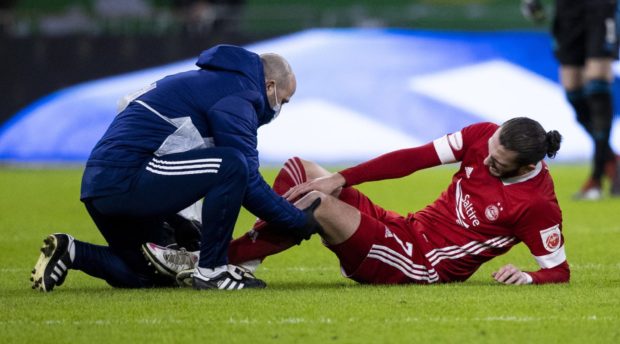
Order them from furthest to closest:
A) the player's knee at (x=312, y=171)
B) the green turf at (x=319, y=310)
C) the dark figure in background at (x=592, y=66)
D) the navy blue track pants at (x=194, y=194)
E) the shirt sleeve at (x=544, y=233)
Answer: the dark figure in background at (x=592, y=66)
the player's knee at (x=312, y=171)
the shirt sleeve at (x=544, y=233)
the navy blue track pants at (x=194, y=194)
the green turf at (x=319, y=310)

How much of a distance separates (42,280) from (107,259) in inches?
13.2

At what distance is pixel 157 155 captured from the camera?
20.0 feet

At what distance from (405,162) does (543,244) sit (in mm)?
763

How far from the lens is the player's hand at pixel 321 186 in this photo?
6.34 m

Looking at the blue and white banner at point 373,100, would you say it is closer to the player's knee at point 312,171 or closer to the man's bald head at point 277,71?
the player's knee at point 312,171

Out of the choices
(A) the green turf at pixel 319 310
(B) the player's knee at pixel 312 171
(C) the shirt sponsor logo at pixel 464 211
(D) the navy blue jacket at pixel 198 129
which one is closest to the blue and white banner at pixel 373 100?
(A) the green turf at pixel 319 310

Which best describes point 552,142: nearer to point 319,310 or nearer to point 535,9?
point 319,310

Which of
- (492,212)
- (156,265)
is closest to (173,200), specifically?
(156,265)

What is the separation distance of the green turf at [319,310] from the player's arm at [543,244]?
0.22 feet

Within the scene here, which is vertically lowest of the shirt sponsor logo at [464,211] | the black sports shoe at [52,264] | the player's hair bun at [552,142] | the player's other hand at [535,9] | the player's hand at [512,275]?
the player's other hand at [535,9]

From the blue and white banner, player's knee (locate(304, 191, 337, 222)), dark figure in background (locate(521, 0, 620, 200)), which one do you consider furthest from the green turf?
the blue and white banner

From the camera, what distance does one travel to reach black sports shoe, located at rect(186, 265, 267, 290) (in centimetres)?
613

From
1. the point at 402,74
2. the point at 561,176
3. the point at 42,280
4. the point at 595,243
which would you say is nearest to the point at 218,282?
the point at 42,280

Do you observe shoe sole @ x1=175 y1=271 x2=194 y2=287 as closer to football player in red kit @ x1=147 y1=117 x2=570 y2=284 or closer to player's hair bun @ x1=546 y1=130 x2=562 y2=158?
football player in red kit @ x1=147 y1=117 x2=570 y2=284
